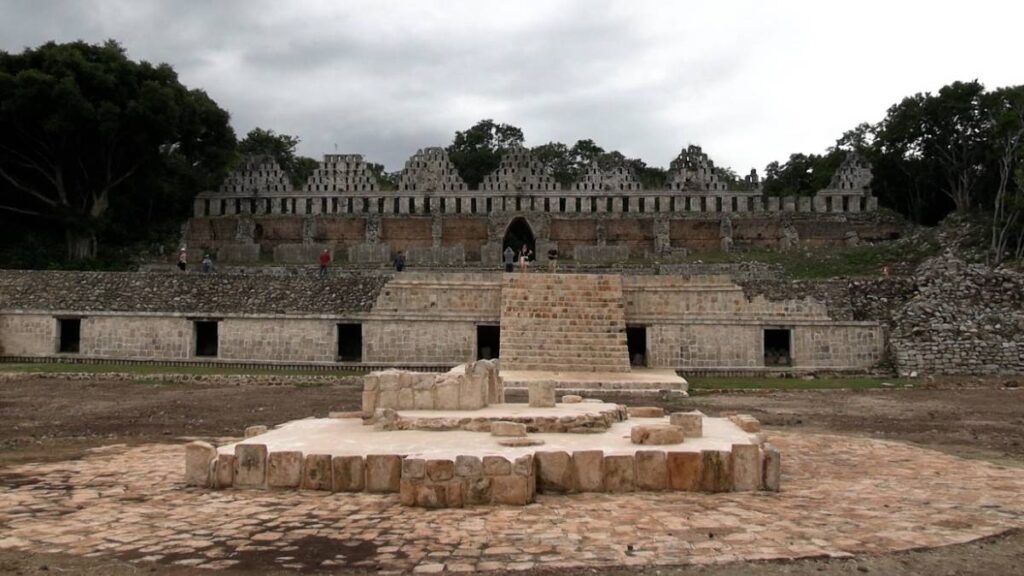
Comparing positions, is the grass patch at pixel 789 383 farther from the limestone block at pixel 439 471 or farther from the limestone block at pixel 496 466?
the limestone block at pixel 439 471

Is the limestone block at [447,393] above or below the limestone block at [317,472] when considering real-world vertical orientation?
above

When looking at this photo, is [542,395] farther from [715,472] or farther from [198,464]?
[198,464]

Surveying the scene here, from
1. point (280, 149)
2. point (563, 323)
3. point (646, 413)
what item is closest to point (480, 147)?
point (280, 149)

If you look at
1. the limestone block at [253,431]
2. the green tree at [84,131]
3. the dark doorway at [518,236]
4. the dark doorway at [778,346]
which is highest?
the green tree at [84,131]

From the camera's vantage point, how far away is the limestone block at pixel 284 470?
8.48 meters

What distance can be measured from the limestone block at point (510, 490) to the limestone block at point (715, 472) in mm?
1904

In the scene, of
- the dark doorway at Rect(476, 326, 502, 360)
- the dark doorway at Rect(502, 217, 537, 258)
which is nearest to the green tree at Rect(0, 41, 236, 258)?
the dark doorway at Rect(502, 217, 537, 258)

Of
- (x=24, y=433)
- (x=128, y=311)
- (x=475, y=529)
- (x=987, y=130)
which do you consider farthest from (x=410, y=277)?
(x=987, y=130)

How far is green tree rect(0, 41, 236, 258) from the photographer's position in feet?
108

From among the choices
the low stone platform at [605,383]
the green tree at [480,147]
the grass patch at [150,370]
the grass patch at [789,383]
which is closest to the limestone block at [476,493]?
the low stone platform at [605,383]

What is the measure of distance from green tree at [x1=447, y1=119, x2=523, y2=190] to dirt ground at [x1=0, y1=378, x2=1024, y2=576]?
136ft

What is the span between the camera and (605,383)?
18.9 meters

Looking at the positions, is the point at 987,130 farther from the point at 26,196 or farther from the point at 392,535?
the point at 26,196

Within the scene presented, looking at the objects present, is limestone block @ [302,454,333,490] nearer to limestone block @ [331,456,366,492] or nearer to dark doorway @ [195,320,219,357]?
limestone block @ [331,456,366,492]
